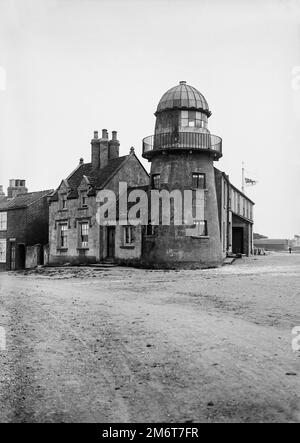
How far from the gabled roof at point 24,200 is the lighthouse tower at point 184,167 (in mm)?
14380

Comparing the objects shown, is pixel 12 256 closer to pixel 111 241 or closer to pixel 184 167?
pixel 111 241

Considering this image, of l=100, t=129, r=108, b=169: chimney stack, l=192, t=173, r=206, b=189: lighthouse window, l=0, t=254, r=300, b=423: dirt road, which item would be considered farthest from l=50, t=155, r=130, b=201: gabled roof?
l=0, t=254, r=300, b=423: dirt road

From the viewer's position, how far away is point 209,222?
3291 centimetres

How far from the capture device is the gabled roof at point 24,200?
43.9m

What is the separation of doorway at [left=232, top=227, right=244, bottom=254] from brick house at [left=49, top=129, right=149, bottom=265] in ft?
38.4

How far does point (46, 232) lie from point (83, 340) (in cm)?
3477

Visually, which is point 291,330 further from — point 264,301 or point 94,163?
point 94,163

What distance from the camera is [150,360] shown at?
8648 millimetres

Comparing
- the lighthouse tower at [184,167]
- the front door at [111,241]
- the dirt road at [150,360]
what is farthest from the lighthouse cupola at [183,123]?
the dirt road at [150,360]

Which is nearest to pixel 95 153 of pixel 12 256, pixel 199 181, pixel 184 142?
pixel 184 142

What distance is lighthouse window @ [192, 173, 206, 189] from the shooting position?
108ft

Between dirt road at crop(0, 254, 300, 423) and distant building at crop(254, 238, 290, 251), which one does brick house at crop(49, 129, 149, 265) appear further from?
distant building at crop(254, 238, 290, 251)

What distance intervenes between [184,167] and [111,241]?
7.86m

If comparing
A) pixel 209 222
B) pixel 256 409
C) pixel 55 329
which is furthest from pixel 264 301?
pixel 209 222
